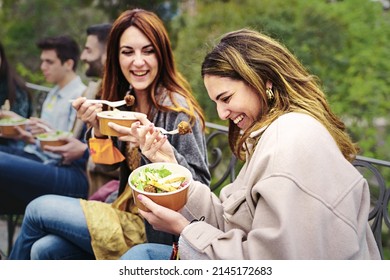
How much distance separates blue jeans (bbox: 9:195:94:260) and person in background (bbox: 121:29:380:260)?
12.1 inches

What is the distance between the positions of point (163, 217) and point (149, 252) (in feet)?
0.74

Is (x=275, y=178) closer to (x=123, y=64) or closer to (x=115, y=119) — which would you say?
(x=115, y=119)

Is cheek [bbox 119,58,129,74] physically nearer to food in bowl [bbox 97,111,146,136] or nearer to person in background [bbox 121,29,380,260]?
food in bowl [bbox 97,111,146,136]

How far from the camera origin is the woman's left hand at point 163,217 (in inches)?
47.1

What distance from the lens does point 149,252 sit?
1387 mm

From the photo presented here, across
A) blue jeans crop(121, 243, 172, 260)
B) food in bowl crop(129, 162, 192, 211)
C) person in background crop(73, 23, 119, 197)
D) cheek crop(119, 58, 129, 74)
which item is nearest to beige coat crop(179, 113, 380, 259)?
food in bowl crop(129, 162, 192, 211)

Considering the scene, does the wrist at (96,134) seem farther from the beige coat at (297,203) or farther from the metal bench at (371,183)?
the beige coat at (297,203)

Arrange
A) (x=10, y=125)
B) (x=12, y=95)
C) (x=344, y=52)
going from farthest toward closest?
1. (x=344, y=52)
2. (x=12, y=95)
3. (x=10, y=125)

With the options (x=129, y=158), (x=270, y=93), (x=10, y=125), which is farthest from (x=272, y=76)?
(x=10, y=125)

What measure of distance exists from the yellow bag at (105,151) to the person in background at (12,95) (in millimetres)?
836

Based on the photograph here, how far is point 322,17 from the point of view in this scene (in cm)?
308

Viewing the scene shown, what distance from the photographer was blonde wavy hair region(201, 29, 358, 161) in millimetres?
1174

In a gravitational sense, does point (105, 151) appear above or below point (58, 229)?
above
